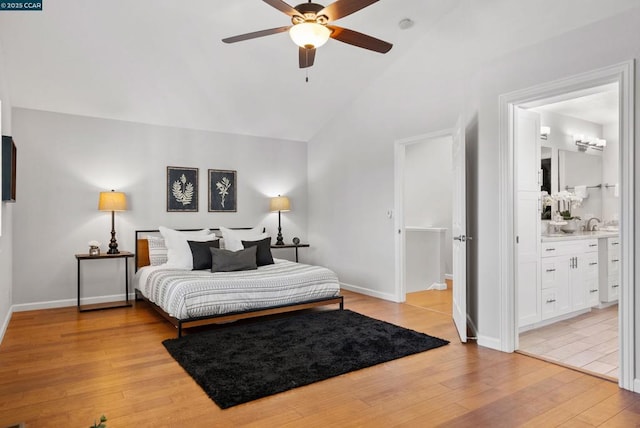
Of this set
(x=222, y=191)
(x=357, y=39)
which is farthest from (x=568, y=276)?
(x=222, y=191)

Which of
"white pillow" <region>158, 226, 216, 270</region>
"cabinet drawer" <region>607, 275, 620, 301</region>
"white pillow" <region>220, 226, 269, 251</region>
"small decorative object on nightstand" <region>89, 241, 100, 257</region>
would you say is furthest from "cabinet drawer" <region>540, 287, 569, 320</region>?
"small decorative object on nightstand" <region>89, 241, 100, 257</region>

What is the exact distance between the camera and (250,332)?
4000 mm

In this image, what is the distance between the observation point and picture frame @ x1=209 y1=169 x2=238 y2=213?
622 cm

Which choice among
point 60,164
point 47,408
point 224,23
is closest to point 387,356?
point 47,408

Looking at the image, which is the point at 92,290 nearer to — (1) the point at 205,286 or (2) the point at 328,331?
(1) the point at 205,286

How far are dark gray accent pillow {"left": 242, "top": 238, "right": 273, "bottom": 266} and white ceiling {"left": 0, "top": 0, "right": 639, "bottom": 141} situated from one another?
1.91 metres

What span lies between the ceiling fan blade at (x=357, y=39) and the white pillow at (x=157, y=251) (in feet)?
11.9

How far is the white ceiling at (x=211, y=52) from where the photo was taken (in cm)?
361

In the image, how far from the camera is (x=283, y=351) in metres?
3.44

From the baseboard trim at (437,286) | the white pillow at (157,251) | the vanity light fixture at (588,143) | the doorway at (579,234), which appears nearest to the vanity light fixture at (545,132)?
the doorway at (579,234)

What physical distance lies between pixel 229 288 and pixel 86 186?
2.64 metres

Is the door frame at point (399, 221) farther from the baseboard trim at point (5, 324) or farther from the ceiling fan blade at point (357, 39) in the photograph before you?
the baseboard trim at point (5, 324)

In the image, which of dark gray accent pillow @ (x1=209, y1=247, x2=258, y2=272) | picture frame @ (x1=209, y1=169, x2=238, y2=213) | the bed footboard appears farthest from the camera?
picture frame @ (x1=209, y1=169, x2=238, y2=213)

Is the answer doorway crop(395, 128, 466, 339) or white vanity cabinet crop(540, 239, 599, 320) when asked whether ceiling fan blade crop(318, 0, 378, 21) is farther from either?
white vanity cabinet crop(540, 239, 599, 320)
